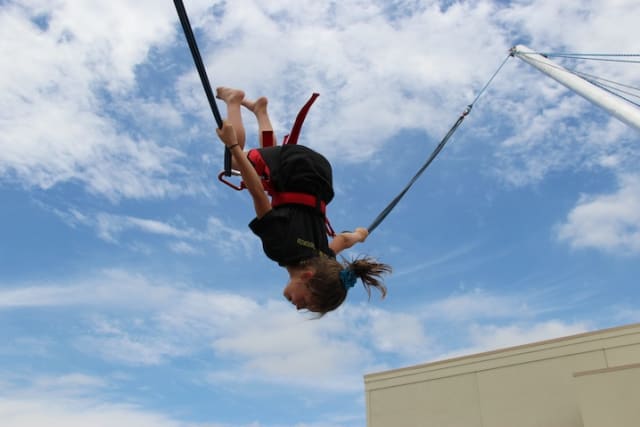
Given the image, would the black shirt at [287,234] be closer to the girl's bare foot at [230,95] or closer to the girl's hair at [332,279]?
the girl's hair at [332,279]

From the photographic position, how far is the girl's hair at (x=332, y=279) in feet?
16.0

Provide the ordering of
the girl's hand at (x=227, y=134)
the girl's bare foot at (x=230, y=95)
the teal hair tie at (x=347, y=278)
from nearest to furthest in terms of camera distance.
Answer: the girl's hand at (x=227, y=134), the teal hair tie at (x=347, y=278), the girl's bare foot at (x=230, y=95)

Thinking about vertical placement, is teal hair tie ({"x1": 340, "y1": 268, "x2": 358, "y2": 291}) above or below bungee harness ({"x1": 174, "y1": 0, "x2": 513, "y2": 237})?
below

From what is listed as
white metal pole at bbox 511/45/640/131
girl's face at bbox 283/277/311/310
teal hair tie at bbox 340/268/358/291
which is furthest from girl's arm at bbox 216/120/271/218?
white metal pole at bbox 511/45/640/131

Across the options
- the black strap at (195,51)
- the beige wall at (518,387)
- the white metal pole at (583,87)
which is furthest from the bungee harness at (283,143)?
the beige wall at (518,387)

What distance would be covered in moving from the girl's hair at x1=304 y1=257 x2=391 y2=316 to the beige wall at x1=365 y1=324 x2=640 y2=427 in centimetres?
816

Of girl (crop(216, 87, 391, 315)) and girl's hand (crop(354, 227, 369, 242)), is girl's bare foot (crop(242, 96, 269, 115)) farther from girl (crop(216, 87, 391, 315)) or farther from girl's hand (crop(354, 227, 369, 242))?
girl's hand (crop(354, 227, 369, 242))

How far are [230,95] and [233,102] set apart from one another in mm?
74

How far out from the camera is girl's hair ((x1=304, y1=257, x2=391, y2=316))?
486 centimetres

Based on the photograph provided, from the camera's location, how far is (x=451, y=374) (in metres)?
16.0

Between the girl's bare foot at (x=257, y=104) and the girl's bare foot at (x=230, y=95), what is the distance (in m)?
0.22

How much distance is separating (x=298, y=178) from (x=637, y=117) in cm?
799

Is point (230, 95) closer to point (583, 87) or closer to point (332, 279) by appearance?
point (332, 279)

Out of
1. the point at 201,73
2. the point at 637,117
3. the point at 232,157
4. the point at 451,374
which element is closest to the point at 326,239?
the point at 232,157
